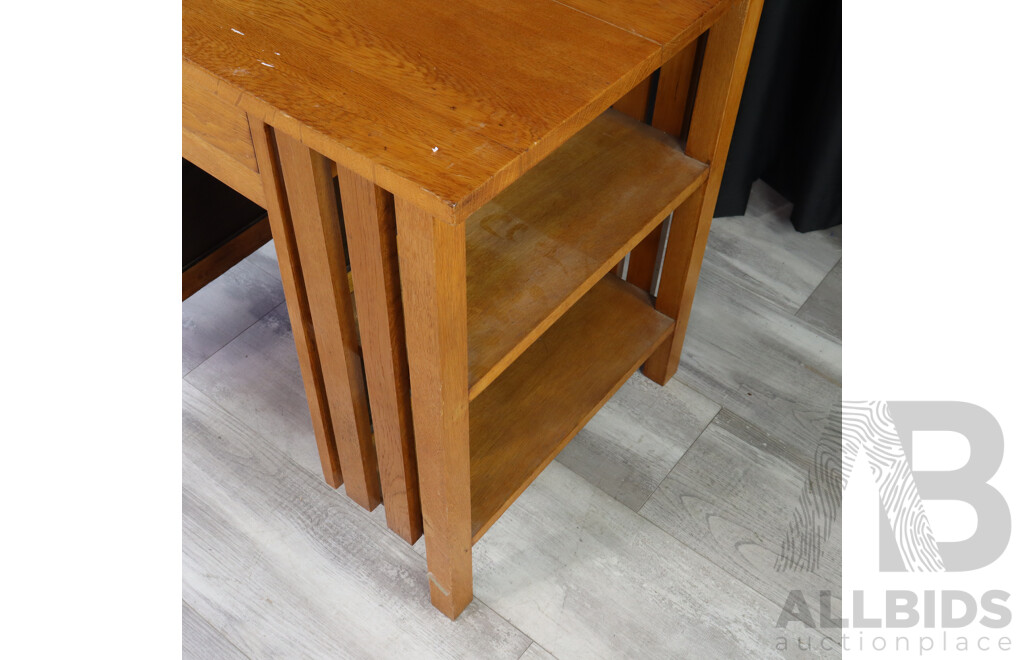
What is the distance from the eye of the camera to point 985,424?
4.76 ft

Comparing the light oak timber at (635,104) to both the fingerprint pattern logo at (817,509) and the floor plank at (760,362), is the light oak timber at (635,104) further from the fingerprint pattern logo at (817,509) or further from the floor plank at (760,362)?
the fingerprint pattern logo at (817,509)

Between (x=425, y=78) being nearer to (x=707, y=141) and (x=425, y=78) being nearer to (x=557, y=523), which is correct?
(x=707, y=141)

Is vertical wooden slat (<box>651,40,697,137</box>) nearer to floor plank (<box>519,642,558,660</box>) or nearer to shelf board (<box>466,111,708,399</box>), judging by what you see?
shelf board (<box>466,111,708,399</box>)

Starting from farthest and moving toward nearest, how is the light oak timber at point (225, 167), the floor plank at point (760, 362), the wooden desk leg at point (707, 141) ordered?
the floor plank at point (760, 362) → the wooden desk leg at point (707, 141) → the light oak timber at point (225, 167)

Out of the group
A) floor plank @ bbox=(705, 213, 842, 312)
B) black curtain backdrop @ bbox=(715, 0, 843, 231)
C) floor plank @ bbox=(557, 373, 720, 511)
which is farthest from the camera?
floor plank @ bbox=(705, 213, 842, 312)

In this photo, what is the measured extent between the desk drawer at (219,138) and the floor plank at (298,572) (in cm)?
59

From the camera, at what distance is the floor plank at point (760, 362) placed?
1516 mm

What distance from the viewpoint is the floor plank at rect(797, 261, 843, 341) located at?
1.67 meters

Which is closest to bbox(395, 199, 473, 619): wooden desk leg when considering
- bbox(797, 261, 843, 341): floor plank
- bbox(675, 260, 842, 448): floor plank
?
bbox(675, 260, 842, 448): floor plank

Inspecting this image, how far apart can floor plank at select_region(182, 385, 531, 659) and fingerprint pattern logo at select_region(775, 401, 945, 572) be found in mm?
475

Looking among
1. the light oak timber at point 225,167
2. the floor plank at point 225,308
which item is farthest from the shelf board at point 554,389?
the floor plank at point 225,308

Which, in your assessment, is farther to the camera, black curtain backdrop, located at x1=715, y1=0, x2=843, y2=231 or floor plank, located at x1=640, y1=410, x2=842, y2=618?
black curtain backdrop, located at x1=715, y1=0, x2=843, y2=231

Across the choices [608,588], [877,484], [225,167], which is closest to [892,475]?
[877,484]

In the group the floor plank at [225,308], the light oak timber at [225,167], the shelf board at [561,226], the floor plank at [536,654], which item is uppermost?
the light oak timber at [225,167]
